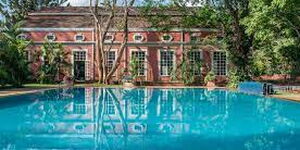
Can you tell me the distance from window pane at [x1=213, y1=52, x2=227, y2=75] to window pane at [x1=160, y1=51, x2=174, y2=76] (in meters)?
3.46

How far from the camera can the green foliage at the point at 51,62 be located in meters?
38.6

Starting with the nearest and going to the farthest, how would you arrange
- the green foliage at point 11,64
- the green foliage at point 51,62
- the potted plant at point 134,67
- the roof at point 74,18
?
1. the green foliage at point 11,64
2. the green foliage at point 51,62
3. the potted plant at point 134,67
4. the roof at point 74,18

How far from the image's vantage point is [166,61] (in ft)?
135

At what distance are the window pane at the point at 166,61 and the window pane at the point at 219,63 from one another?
346cm

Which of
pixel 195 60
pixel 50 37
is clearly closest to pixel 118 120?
pixel 195 60

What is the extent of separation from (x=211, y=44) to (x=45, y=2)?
30074 millimetres

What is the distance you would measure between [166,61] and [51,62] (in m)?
9.09

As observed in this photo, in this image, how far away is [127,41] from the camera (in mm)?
40562

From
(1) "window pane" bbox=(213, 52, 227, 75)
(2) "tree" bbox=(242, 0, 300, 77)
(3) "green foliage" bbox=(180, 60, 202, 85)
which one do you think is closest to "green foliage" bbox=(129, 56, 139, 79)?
(3) "green foliage" bbox=(180, 60, 202, 85)

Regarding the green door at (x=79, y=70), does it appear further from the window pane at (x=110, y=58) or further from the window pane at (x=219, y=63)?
the window pane at (x=219, y=63)

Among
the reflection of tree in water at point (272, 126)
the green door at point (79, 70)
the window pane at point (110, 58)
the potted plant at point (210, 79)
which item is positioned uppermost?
the window pane at point (110, 58)

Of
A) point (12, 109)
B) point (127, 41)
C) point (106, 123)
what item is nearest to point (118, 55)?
point (127, 41)

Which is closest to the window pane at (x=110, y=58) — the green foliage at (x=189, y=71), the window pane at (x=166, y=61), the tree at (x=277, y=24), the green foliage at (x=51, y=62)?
the green foliage at (x=51, y=62)

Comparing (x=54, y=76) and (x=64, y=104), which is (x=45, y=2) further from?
(x=64, y=104)
